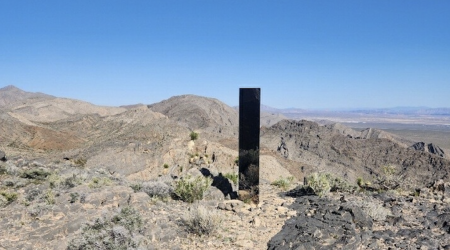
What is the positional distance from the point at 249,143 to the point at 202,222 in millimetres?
3223

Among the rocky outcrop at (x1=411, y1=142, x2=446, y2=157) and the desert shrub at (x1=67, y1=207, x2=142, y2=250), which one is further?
the rocky outcrop at (x1=411, y1=142, x2=446, y2=157)

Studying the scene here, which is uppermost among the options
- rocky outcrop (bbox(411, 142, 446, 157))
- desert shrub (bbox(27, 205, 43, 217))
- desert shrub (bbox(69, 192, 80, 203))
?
desert shrub (bbox(69, 192, 80, 203))

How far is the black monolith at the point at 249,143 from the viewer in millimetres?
9047

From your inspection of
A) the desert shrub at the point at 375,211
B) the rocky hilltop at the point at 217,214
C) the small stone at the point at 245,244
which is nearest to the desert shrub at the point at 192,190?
the rocky hilltop at the point at 217,214

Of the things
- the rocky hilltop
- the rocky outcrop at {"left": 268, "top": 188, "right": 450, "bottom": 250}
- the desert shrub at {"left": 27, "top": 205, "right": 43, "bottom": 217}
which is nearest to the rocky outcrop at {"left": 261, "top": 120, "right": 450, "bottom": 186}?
the rocky hilltop

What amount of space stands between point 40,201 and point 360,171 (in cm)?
4042

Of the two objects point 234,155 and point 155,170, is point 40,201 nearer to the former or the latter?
point 155,170

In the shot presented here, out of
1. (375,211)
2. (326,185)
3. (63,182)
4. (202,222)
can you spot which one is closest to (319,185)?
(326,185)

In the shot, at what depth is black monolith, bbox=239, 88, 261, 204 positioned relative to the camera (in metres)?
9.05

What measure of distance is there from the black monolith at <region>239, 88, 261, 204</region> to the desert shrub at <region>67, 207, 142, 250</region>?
3.53m

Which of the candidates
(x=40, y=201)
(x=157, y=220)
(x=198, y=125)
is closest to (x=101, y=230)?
(x=157, y=220)

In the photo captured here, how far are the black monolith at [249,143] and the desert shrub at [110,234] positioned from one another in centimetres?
353

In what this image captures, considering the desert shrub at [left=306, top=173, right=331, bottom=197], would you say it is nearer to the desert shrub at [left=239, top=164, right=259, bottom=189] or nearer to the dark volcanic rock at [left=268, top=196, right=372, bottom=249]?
the dark volcanic rock at [left=268, top=196, right=372, bottom=249]

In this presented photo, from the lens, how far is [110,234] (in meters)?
5.75
